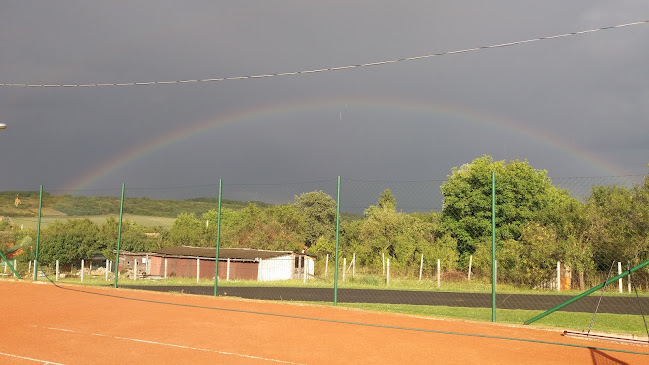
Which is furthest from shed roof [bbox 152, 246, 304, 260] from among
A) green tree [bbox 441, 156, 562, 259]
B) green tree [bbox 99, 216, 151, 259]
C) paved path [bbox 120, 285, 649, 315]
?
green tree [bbox 99, 216, 151, 259]

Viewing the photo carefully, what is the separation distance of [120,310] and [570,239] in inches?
798

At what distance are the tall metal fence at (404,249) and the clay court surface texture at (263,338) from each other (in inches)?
45.5

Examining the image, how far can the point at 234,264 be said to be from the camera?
4019cm

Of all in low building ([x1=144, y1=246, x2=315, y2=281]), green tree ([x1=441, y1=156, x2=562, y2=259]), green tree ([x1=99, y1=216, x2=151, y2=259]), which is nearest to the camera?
low building ([x1=144, y1=246, x2=315, y2=281])

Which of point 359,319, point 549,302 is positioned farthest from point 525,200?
point 359,319

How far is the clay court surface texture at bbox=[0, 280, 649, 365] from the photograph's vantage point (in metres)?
7.51

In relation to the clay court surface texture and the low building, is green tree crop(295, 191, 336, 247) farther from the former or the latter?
the clay court surface texture

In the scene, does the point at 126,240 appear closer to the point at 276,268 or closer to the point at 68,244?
the point at 68,244

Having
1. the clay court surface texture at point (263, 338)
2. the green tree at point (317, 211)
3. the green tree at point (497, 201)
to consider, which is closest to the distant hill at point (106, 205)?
the clay court surface texture at point (263, 338)

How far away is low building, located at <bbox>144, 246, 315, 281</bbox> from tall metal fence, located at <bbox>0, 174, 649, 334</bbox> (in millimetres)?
109

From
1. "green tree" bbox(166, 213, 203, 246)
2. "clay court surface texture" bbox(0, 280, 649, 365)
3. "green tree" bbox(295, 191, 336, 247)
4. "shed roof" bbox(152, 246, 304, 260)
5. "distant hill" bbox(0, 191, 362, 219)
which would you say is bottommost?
"clay court surface texture" bbox(0, 280, 649, 365)

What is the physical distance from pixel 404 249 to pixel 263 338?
1191 inches

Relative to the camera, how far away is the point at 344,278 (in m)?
30.3

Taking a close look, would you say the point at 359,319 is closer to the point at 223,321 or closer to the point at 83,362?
the point at 223,321
